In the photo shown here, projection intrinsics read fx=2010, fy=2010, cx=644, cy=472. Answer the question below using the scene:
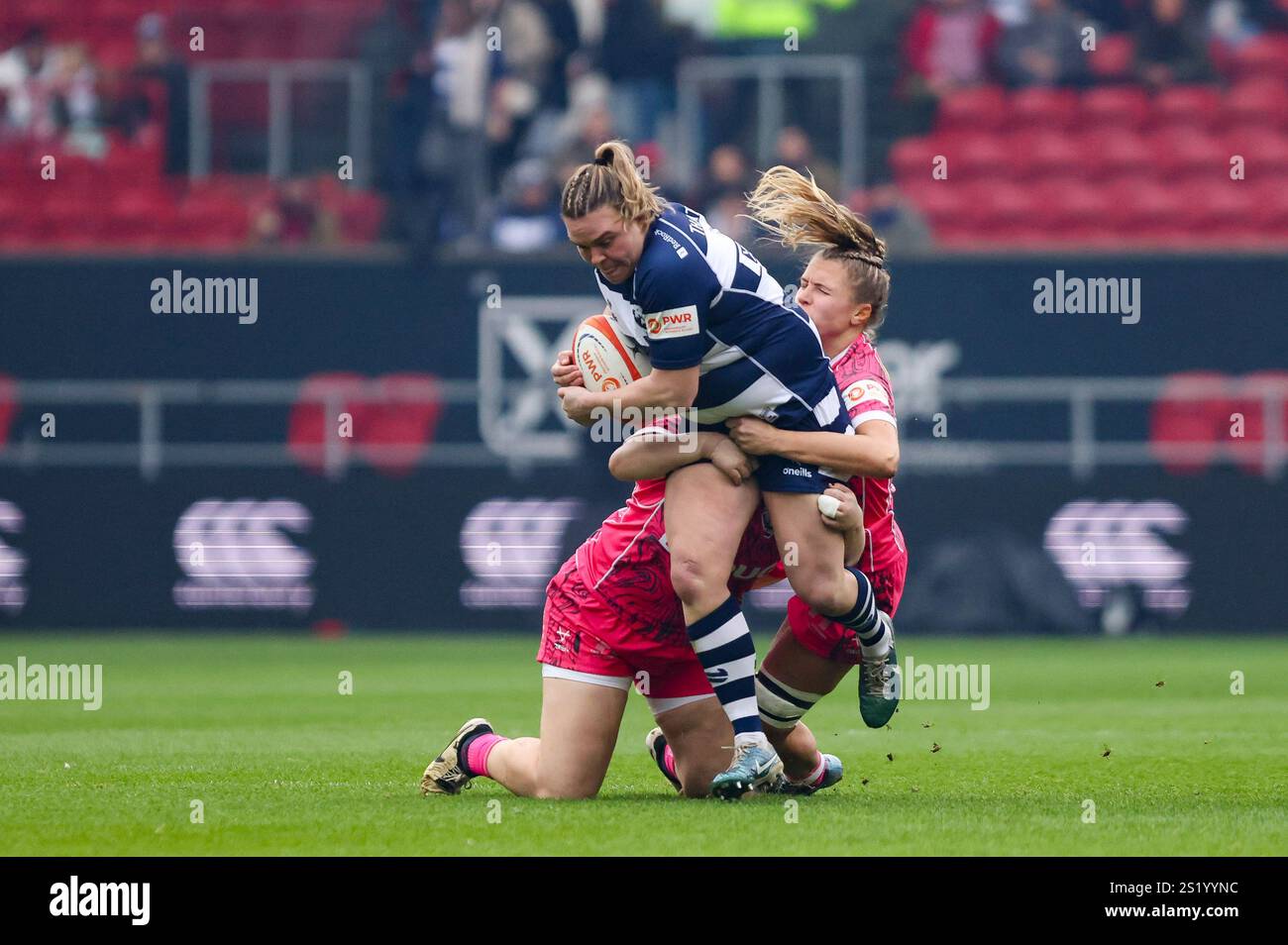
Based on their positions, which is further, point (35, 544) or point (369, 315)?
point (369, 315)

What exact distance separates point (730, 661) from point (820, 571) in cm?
41

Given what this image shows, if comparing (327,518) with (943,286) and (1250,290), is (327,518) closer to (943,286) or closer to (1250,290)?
(943,286)

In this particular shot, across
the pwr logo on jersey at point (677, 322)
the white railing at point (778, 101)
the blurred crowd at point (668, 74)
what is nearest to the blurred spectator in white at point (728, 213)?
the blurred crowd at point (668, 74)

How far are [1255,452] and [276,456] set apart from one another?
7250 mm

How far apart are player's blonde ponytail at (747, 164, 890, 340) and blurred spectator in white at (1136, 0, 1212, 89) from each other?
12.3m

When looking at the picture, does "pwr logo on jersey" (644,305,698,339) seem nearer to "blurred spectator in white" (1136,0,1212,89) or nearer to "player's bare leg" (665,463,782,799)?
"player's bare leg" (665,463,782,799)

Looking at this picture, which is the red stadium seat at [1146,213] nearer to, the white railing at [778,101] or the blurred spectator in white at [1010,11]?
the blurred spectator in white at [1010,11]

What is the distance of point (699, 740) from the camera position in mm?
6785

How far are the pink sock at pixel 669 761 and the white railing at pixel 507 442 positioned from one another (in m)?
7.82

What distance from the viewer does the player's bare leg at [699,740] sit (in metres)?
6.77

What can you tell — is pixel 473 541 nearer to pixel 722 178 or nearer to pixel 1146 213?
pixel 722 178

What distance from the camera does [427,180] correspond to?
16891 millimetres

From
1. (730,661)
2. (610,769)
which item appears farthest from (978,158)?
(730,661)

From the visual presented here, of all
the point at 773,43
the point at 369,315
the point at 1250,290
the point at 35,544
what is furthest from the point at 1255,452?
the point at 35,544
